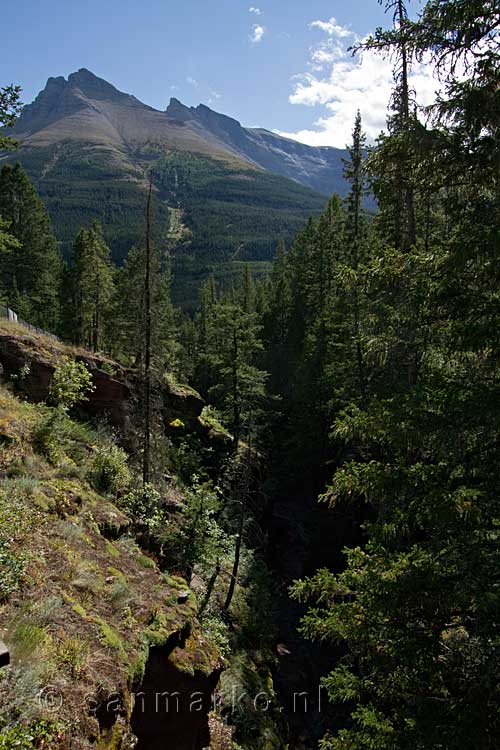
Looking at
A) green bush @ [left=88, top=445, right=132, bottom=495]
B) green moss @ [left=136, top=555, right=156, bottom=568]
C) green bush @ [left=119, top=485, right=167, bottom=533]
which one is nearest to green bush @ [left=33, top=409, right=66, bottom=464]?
green bush @ [left=88, top=445, right=132, bottom=495]

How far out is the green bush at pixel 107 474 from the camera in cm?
1361

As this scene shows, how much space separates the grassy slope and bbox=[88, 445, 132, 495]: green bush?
0.62m

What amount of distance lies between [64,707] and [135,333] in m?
14.0

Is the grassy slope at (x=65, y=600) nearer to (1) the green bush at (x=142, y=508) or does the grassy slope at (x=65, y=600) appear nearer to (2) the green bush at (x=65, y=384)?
(1) the green bush at (x=142, y=508)

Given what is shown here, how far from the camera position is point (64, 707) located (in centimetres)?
534

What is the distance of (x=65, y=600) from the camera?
705 cm

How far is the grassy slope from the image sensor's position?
204 inches

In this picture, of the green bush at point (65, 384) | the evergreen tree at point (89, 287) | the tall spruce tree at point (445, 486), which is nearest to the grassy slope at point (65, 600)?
the green bush at point (65, 384)

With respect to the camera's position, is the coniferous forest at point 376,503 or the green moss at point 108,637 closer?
the coniferous forest at point 376,503

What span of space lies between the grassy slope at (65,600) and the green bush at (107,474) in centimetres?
62

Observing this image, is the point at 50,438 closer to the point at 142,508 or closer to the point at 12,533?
the point at 142,508

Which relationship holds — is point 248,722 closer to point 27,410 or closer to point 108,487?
point 108,487

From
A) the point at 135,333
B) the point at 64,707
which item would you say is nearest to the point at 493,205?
the point at 64,707

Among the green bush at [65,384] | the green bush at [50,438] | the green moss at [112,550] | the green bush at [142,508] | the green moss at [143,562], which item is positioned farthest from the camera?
the green bush at [65,384]
